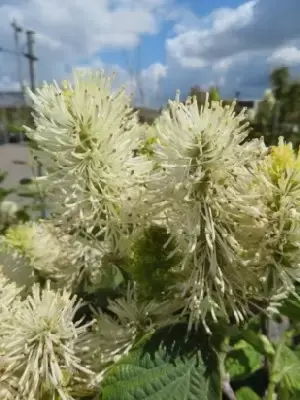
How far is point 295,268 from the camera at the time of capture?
582 mm

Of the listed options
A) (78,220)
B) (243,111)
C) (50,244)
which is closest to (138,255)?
(78,220)

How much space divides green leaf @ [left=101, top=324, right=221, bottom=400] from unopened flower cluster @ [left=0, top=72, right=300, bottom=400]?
0.02m

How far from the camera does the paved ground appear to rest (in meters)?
2.19

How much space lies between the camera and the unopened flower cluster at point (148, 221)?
556mm

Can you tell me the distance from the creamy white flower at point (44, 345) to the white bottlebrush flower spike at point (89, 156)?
3.7 inches

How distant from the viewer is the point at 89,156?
613 millimetres

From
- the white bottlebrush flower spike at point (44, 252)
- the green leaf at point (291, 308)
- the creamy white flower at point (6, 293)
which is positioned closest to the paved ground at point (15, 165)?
A: the white bottlebrush flower spike at point (44, 252)

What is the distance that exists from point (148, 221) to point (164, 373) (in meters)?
0.14

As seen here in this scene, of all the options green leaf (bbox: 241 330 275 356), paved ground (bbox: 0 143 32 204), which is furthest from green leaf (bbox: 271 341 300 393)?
paved ground (bbox: 0 143 32 204)

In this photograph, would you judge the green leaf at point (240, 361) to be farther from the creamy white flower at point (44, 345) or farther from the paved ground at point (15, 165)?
the paved ground at point (15, 165)

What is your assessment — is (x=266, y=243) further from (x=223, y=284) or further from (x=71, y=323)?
(x=71, y=323)

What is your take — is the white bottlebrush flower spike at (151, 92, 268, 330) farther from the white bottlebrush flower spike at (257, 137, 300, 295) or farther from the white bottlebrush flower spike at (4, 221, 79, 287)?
the white bottlebrush flower spike at (4, 221, 79, 287)

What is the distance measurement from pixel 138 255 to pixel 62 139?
134 millimetres

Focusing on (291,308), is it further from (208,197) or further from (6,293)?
(6,293)
